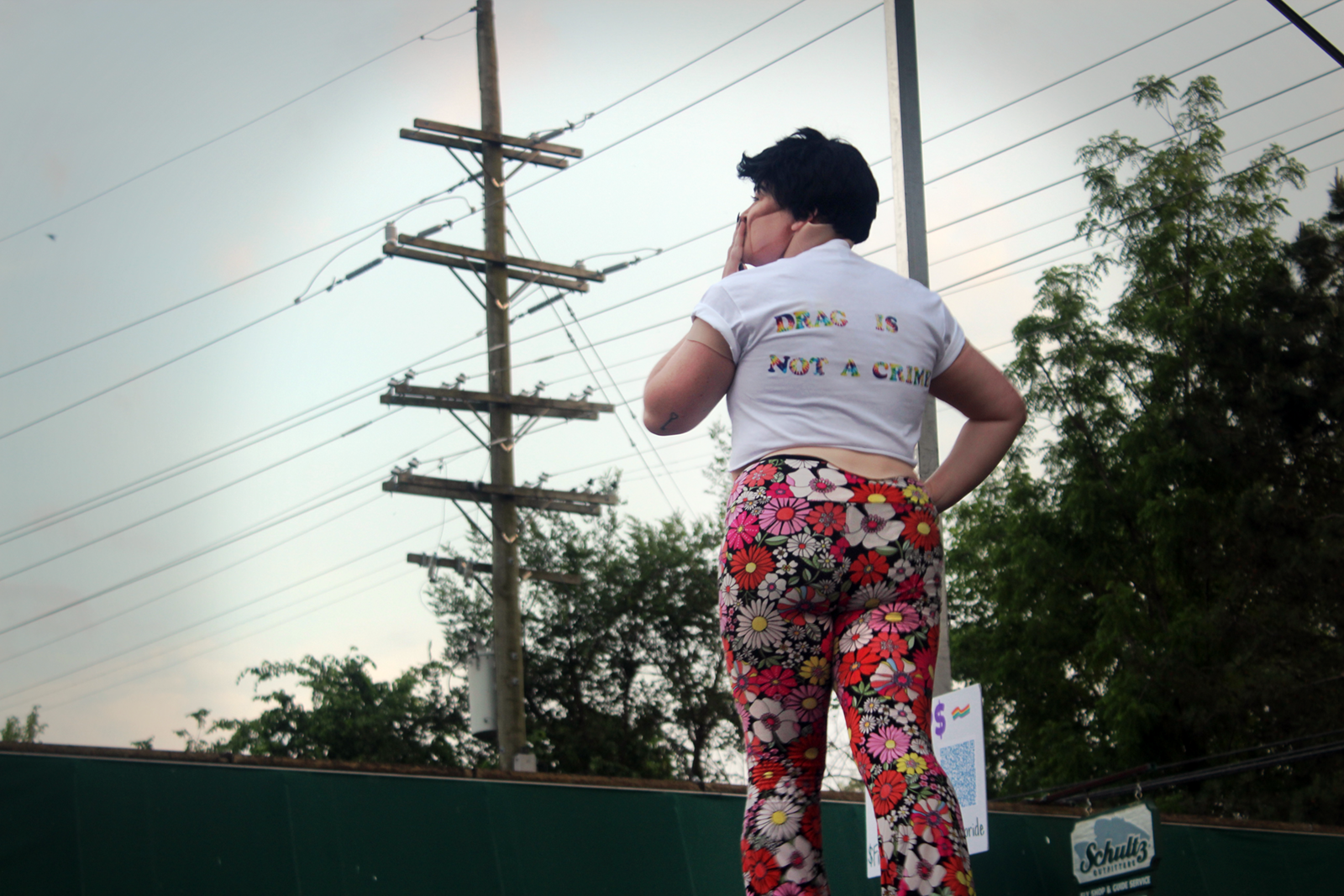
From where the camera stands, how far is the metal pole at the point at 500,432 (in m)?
17.0

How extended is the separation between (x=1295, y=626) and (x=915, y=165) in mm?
14508

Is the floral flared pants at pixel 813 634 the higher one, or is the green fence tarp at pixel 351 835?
the floral flared pants at pixel 813 634

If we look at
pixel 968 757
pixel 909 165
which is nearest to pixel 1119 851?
pixel 968 757

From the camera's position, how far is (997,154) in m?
17.7

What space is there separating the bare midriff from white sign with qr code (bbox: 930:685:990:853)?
11.0 ft

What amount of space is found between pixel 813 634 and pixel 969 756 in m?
3.61

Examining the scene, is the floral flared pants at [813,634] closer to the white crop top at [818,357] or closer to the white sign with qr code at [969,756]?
the white crop top at [818,357]

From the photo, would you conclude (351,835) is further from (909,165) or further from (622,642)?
(622,642)

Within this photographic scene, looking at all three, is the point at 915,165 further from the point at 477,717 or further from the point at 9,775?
the point at 477,717

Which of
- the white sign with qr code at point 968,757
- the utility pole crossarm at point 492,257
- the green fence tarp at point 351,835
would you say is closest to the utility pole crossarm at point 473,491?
the utility pole crossarm at point 492,257

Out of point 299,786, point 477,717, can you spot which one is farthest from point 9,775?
point 477,717

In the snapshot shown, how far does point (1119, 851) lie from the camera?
8.16 m

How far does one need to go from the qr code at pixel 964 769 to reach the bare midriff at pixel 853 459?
350 centimetres

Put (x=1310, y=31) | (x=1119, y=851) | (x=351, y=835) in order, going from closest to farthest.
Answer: (x=351, y=835) → (x=1310, y=31) → (x=1119, y=851)
